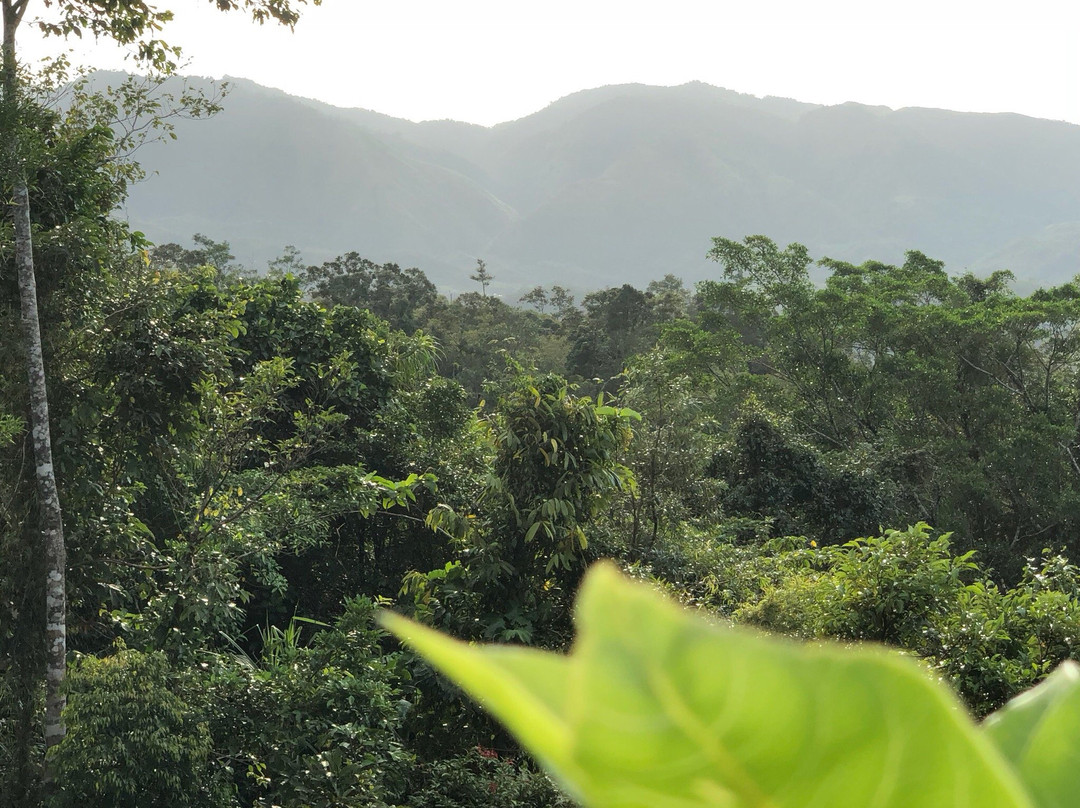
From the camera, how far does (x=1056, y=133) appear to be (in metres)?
150

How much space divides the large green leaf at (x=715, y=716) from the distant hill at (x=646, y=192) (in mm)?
135500

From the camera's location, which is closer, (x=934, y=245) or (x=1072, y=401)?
(x=1072, y=401)

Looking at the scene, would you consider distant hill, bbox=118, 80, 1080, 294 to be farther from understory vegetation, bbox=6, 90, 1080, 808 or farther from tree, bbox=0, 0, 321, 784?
tree, bbox=0, 0, 321, 784

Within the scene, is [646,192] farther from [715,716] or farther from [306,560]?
[715,716]

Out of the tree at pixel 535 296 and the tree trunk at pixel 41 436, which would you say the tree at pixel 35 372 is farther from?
the tree at pixel 535 296

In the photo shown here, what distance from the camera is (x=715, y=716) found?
130 millimetres

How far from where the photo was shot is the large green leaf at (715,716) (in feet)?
0.38

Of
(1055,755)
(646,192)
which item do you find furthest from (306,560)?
(646,192)

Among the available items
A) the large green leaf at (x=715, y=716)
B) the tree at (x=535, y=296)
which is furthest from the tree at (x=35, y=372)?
the tree at (x=535, y=296)

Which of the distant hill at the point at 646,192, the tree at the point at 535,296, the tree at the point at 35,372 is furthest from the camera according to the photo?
the distant hill at the point at 646,192

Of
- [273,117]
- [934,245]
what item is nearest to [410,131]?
[273,117]

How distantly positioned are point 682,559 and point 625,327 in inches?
693

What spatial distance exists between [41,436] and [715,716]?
12.7ft

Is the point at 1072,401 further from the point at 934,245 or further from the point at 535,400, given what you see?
the point at 934,245
